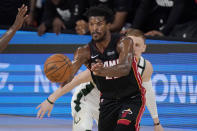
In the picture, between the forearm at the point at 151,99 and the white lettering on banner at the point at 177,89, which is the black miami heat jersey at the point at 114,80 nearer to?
the forearm at the point at 151,99

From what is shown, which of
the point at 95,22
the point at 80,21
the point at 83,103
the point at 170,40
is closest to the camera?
the point at 95,22

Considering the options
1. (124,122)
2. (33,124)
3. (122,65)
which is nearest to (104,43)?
(122,65)

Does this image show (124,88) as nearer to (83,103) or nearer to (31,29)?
(83,103)

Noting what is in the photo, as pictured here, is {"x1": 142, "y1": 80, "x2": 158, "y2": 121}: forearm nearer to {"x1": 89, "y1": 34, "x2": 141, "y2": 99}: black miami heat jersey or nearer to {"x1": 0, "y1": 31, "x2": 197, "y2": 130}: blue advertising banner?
{"x1": 89, "y1": 34, "x2": 141, "y2": 99}: black miami heat jersey

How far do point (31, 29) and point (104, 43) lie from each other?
125 inches

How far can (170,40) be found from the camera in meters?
7.61

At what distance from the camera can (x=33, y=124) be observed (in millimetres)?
8000

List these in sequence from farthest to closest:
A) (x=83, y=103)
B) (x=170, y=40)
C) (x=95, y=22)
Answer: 1. (x=170, y=40)
2. (x=83, y=103)
3. (x=95, y=22)

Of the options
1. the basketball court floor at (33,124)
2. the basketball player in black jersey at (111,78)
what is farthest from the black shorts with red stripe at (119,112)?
the basketball court floor at (33,124)

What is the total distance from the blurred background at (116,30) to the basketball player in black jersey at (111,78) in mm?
2255

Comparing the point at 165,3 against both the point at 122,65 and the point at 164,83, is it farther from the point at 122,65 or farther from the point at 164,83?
the point at 122,65

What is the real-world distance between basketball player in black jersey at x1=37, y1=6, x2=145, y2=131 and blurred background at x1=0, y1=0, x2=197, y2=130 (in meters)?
2.26

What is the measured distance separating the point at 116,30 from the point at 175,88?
1427mm

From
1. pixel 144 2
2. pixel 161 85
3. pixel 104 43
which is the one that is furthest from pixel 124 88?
pixel 144 2
